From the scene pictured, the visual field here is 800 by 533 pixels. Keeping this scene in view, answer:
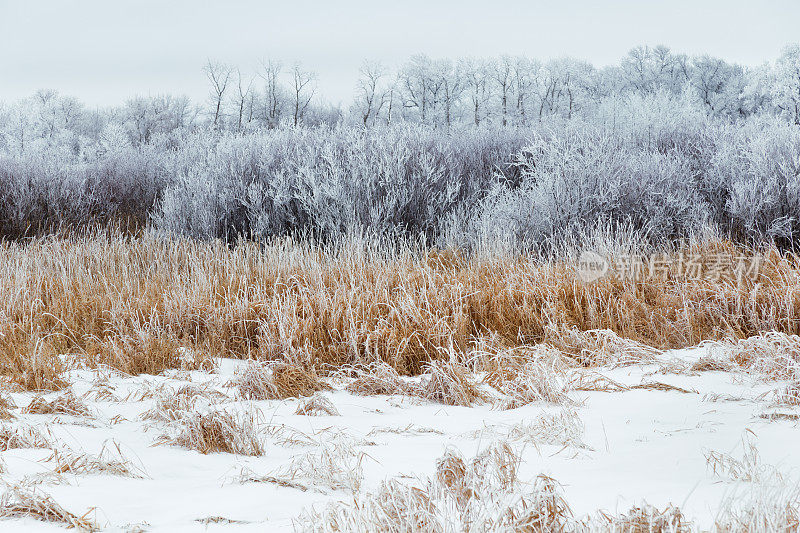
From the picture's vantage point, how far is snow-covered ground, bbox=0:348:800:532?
1976 mm

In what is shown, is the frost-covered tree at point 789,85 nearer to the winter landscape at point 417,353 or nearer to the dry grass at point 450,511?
the winter landscape at point 417,353

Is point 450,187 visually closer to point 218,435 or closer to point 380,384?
point 380,384

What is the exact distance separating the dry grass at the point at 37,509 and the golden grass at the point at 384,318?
6.24 feet

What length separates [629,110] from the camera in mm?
20016

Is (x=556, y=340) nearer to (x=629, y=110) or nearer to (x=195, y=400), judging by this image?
(x=195, y=400)

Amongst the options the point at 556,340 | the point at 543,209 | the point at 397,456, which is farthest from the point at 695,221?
the point at 397,456

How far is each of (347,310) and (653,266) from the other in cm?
307

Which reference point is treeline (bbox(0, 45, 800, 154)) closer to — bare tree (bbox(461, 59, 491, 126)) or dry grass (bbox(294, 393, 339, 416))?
bare tree (bbox(461, 59, 491, 126))

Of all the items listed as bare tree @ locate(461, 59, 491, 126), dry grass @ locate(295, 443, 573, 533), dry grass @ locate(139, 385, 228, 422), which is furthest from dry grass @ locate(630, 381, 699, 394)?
bare tree @ locate(461, 59, 491, 126)

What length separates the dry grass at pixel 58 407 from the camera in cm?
305

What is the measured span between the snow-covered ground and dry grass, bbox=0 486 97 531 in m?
0.03

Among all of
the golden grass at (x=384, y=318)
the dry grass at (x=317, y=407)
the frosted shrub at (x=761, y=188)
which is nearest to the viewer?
the dry grass at (x=317, y=407)

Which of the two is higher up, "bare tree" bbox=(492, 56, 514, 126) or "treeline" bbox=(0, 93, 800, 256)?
"bare tree" bbox=(492, 56, 514, 126)

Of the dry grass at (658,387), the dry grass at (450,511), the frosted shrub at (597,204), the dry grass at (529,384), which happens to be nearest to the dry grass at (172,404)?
the dry grass at (450,511)
